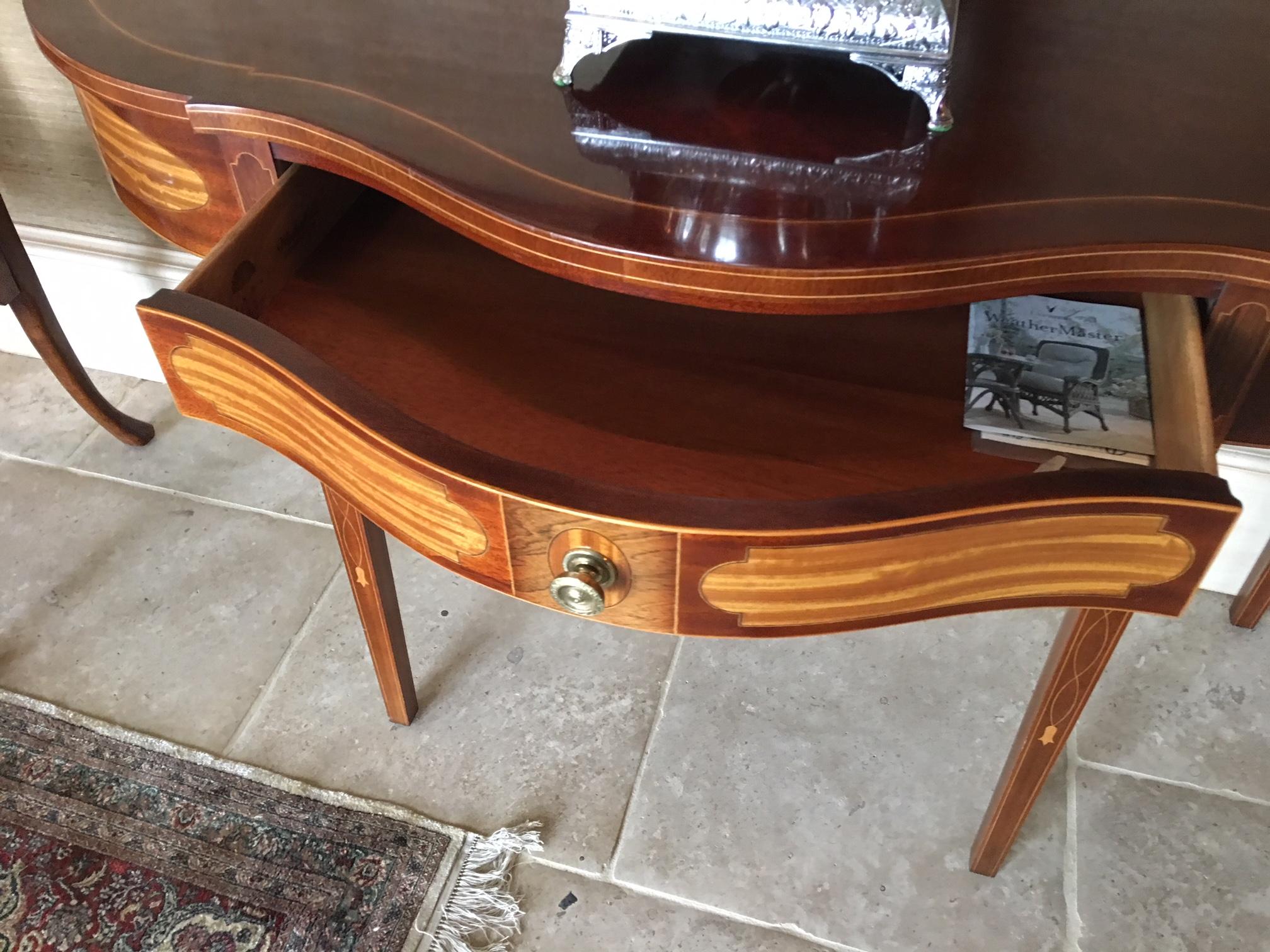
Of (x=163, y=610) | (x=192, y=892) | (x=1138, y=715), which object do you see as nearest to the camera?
(x=192, y=892)

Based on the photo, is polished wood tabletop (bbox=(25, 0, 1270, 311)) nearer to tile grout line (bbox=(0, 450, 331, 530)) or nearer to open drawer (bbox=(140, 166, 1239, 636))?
open drawer (bbox=(140, 166, 1239, 636))

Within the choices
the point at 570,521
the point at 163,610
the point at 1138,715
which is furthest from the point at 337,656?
the point at 1138,715

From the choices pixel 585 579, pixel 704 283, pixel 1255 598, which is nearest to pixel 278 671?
pixel 585 579

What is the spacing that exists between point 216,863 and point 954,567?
2.69 ft

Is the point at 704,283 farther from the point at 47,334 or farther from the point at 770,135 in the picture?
the point at 47,334

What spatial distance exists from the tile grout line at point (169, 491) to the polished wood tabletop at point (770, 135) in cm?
69

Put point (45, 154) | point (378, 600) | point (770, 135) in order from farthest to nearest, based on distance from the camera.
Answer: point (45, 154), point (378, 600), point (770, 135)

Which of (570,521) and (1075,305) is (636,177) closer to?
(570,521)

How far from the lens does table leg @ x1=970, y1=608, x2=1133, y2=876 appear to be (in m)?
0.74

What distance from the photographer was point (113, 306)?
4.82ft

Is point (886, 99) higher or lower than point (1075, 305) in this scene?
higher

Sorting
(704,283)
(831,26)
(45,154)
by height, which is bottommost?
(45,154)

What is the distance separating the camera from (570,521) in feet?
1.94

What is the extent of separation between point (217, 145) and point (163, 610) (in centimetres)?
68
